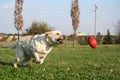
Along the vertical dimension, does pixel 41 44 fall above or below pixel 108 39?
above

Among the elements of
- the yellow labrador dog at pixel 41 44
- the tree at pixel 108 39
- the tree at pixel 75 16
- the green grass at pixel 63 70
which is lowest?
the tree at pixel 108 39

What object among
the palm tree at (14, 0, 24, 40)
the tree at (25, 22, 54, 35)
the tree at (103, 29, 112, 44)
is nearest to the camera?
the palm tree at (14, 0, 24, 40)

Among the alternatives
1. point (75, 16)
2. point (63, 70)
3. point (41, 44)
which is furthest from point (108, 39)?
point (63, 70)

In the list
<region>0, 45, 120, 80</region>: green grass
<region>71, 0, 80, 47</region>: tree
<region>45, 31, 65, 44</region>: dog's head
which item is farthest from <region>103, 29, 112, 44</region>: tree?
<region>45, 31, 65, 44</region>: dog's head

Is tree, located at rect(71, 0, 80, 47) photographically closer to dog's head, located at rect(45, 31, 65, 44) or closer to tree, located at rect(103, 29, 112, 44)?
tree, located at rect(103, 29, 112, 44)

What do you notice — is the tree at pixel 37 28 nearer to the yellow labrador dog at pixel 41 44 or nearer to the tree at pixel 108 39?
the tree at pixel 108 39

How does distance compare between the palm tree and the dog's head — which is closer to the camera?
the dog's head

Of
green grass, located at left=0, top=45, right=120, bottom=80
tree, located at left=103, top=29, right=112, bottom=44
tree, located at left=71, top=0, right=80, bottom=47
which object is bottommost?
tree, located at left=103, top=29, right=112, bottom=44

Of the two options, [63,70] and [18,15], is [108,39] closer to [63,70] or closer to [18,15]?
[18,15]

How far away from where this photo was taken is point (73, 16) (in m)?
63.6

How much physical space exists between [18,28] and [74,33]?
11.2 m

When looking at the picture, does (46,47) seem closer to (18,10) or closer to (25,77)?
(25,77)

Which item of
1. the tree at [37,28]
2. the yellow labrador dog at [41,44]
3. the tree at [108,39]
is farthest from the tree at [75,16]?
the yellow labrador dog at [41,44]

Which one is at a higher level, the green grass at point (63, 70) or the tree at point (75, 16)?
the tree at point (75, 16)
